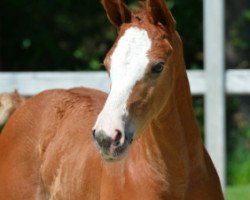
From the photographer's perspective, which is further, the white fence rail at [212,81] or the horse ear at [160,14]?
the white fence rail at [212,81]

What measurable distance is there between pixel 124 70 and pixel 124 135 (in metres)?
0.32

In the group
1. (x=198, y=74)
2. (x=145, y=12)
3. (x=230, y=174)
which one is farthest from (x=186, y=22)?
(x=145, y=12)

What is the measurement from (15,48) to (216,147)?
552 cm

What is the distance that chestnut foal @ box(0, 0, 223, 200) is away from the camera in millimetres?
4031

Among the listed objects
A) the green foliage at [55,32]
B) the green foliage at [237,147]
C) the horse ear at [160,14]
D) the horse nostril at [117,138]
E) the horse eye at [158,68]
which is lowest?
the green foliage at [237,147]

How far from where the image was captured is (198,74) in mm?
6914

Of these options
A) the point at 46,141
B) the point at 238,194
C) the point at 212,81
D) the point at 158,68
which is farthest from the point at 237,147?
the point at 158,68

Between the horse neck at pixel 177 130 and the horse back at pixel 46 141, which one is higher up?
the horse neck at pixel 177 130

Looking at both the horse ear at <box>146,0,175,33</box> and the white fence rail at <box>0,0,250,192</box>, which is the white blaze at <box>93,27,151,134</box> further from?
the white fence rail at <box>0,0,250,192</box>

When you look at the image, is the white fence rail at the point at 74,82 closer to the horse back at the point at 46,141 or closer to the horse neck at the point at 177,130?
the horse back at the point at 46,141

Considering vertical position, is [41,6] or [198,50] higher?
[41,6]

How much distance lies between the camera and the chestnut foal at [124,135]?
4031 millimetres

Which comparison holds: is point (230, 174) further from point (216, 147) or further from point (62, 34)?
point (62, 34)

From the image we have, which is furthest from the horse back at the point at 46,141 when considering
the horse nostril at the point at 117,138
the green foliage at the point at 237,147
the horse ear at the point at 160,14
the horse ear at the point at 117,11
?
the green foliage at the point at 237,147
